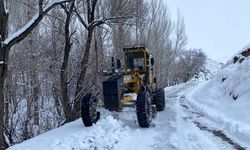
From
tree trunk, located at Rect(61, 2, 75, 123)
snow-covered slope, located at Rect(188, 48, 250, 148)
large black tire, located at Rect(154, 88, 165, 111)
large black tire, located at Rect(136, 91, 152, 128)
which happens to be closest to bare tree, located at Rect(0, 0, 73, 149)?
large black tire, located at Rect(136, 91, 152, 128)

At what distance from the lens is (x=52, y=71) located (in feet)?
56.4

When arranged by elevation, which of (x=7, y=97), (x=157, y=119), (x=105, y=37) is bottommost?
(x=157, y=119)

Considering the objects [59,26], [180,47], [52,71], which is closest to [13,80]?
[52,71]

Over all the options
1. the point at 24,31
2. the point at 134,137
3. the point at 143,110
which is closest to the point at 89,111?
the point at 134,137

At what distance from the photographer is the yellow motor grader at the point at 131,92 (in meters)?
11.6

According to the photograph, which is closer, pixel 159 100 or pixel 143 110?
pixel 143 110

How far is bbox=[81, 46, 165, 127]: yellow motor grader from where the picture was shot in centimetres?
1164

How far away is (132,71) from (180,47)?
4256 cm

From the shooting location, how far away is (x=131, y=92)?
13.8m

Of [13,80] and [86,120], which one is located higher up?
[13,80]

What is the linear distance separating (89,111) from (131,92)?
309cm

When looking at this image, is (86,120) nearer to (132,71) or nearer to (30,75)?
(132,71)

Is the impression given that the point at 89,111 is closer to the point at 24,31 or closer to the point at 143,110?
the point at 143,110

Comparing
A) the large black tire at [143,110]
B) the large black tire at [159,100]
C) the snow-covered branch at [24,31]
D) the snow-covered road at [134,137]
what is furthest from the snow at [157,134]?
the snow-covered branch at [24,31]
